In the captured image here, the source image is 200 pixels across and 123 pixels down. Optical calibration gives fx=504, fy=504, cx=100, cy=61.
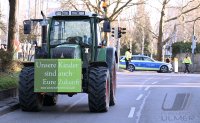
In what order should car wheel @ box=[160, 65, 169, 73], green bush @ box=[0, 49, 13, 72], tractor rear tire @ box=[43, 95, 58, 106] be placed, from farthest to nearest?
car wheel @ box=[160, 65, 169, 73], green bush @ box=[0, 49, 13, 72], tractor rear tire @ box=[43, 95, 58, 106]

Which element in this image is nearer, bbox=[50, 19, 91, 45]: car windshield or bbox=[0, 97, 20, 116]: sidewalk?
bbox=[0, 97, 20, 116]: sidewalk

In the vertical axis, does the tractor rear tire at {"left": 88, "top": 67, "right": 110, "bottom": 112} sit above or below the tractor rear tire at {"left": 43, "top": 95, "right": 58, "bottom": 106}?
above

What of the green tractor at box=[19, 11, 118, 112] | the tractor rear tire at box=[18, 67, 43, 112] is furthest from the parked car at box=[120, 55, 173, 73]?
the tractor rear tire at box=[18, 67, 43, 112]

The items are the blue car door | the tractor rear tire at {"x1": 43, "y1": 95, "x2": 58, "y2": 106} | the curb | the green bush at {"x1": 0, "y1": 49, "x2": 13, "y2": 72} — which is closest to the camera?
the curb

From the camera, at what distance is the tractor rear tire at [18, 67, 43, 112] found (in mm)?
13941

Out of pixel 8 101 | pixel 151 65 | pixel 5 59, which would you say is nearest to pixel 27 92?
pixel 8 101

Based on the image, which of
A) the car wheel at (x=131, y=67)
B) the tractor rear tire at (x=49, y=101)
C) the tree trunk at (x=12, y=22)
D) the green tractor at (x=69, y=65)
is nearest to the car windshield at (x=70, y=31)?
the green tractor at (x=69, y=65)

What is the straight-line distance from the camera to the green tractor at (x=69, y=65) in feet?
45.7

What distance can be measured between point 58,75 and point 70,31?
1.92m

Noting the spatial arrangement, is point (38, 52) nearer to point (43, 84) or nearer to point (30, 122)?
point (43, 84)

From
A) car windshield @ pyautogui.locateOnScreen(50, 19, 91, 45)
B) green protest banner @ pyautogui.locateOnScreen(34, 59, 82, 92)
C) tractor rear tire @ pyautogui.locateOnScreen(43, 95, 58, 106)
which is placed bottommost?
tractor rear tire @ pyautogui.locateOnScreen(43, 95, 58, 106)

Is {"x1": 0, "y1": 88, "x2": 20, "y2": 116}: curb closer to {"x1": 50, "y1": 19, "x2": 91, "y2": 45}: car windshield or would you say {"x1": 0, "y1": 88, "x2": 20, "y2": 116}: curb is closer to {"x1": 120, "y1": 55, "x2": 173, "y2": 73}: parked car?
{"x1": 50, "y1": 19, "x2": 91, "y2": 45}: car windshield

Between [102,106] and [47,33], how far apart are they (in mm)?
3130

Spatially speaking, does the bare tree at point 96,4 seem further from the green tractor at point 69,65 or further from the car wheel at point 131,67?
the green tractor at point 69,65
